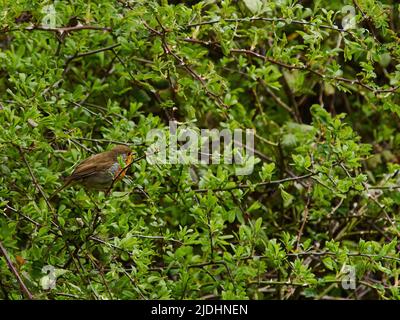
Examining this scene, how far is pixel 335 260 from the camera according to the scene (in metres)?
3.61

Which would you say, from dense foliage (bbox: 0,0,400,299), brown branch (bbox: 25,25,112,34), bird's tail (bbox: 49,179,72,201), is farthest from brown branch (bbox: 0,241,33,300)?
brown branch (bbox: 25,25,112,34)

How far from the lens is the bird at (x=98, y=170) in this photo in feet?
11.7

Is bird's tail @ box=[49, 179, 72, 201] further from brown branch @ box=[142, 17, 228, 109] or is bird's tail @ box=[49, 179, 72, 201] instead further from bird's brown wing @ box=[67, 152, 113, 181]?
brown branch @ box=[142, 17, 228, 109]

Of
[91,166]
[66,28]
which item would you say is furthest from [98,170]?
[66,28]

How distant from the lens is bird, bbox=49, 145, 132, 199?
3.56 metres

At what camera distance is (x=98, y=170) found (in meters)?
3.56

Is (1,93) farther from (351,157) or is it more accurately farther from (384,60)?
(384,60)

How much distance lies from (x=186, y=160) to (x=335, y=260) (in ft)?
2.44

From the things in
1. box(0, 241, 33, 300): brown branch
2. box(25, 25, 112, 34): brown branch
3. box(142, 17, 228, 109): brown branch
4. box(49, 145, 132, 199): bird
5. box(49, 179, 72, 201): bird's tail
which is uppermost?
box(25, 25, 112, 34): brown branch

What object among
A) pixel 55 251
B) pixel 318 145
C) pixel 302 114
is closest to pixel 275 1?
pixel 318 145

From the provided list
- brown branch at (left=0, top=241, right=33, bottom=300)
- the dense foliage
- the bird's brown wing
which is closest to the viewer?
brown branch at (left=0, top=241, right=33, bottom=300)

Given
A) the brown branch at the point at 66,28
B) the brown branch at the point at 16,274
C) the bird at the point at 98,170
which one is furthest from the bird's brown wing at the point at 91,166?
the brown branch at the point at 66,28
